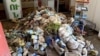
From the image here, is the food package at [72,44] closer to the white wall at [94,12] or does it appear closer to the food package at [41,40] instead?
the food package at [41,40]

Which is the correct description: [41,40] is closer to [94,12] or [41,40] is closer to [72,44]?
[72,44]

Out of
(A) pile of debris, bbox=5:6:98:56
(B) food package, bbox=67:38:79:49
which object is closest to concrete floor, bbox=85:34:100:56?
(A) pile of debris, bbox=5:6:98:56

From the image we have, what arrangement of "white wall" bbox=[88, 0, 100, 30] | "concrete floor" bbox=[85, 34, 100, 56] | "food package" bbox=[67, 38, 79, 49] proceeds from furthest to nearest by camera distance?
1. "white wall" bbox=[88, 0, 100, 30]
2. "concrete floor" bbox=[85, 34, 100, 56]
3. "food package" bbox=[67, 38, 79, 49]

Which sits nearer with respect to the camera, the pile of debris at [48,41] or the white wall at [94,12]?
the pile of debris at [48,41]

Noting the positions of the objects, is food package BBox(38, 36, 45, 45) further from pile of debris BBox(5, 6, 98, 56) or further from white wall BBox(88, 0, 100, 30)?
white wall BBox(88, 0, 100, 30)

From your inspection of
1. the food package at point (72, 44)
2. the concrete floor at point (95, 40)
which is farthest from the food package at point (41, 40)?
the concrete floor at point (95, 40)

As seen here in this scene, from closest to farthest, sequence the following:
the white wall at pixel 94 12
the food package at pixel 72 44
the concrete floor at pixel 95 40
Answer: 1. the food package at pixel 72 44
2. the concrete floor at pixel 95 40
3. the white wall at pixel 94 12

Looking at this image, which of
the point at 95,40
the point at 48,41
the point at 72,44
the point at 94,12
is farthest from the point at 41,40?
the point at 94,12

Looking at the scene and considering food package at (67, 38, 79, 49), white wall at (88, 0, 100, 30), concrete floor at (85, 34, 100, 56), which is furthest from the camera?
white wall at (88, 0, 100, 30)

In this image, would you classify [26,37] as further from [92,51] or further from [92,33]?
[92,33]

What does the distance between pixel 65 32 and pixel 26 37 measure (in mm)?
606

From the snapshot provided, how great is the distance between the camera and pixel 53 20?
8.08ft

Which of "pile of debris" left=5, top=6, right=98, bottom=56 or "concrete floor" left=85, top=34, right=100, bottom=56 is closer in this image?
"pile of debris" left=5, top=6, right=98, bottom=56

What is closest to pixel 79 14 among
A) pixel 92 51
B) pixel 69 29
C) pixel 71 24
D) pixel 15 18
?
pixel 71 24
